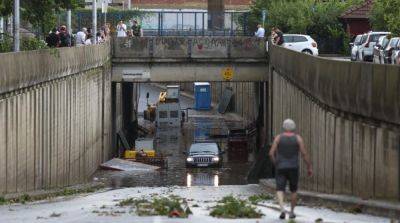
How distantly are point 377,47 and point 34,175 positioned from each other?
1639 cm

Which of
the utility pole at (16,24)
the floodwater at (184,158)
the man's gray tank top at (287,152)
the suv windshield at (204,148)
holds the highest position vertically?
the utility pole at (16,24)

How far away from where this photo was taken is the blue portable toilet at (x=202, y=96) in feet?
354

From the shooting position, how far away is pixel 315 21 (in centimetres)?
8506

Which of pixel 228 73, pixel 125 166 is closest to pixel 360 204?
pixel 125 166

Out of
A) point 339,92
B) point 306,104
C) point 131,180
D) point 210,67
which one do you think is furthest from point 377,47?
point 210,67

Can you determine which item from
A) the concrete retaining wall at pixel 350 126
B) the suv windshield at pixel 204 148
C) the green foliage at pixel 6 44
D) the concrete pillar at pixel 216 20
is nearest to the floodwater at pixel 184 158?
the suv windshield at pixel 204 148

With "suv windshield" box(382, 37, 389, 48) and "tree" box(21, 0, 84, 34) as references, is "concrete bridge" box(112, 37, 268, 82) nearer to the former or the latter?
"suv windshield" box(382, 37, 389, 48)

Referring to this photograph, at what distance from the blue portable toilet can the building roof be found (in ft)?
81.7

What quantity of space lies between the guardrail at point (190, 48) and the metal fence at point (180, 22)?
10615 millimetres

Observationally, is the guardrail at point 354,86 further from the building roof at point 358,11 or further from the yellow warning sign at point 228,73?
the building roof at point 358,11

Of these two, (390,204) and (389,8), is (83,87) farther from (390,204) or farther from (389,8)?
(390,204)

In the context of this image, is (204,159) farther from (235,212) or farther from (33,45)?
(235,212)

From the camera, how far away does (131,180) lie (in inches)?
2020

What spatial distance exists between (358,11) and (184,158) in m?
23.4
